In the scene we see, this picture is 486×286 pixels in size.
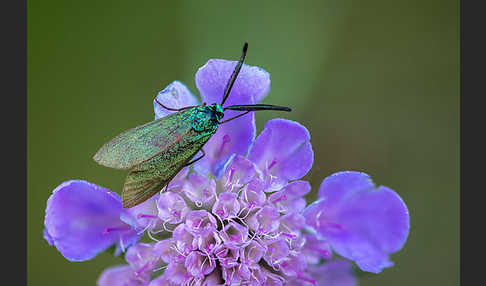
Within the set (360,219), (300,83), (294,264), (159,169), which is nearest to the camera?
(159,169)

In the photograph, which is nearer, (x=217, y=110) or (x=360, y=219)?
(x=217, y=110)

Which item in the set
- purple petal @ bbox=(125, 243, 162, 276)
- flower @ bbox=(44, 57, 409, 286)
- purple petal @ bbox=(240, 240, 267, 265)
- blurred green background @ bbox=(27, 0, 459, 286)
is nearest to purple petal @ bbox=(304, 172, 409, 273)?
flower @ bbox=(44, 57, 409, 286)

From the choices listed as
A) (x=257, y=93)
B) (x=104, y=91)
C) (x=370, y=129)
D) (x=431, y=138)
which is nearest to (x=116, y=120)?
(x=104, y=91)

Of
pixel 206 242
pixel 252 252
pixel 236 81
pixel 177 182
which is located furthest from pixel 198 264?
pixel 236 81

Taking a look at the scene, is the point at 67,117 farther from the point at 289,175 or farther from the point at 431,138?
the point at 431,138

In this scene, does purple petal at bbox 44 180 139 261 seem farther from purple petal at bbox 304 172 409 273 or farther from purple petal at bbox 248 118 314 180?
purple petal at bbox 304 172 409 273

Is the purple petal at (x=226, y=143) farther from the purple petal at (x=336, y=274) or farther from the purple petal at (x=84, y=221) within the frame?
the purple petal at (x=336, y=274)

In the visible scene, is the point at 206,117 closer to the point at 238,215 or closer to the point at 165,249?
the point at 238,215
